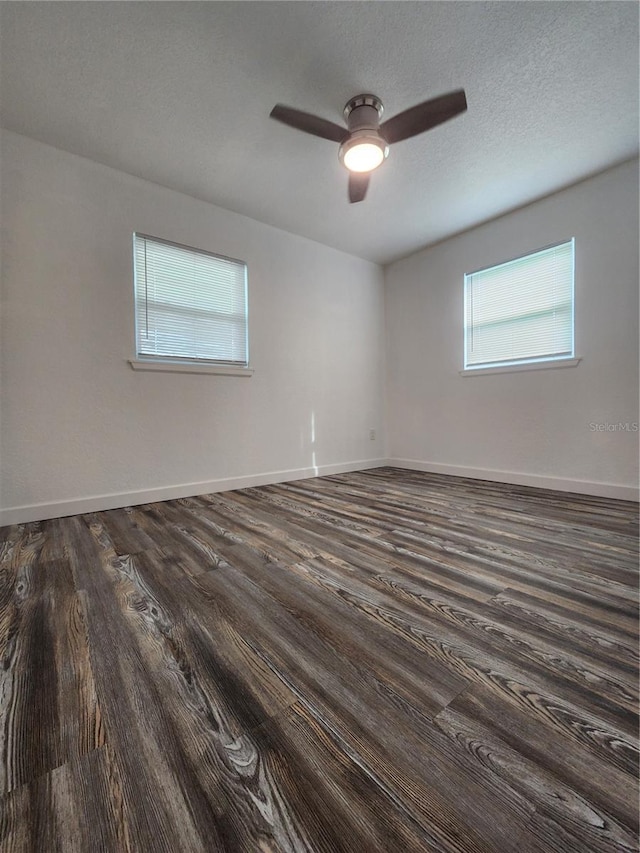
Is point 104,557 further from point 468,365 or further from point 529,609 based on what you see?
point 468,365

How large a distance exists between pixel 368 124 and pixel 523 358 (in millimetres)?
2407

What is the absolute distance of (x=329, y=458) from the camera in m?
3.92

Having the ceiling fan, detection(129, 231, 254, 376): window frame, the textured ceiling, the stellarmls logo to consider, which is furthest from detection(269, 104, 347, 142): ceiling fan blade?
the stellarmls logo

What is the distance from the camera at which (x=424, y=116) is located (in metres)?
1.83

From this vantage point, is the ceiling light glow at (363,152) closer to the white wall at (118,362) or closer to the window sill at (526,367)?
the white wall at (118,362)

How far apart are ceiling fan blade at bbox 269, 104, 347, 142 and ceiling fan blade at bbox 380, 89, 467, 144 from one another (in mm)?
266

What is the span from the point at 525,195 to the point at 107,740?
13.9 feet

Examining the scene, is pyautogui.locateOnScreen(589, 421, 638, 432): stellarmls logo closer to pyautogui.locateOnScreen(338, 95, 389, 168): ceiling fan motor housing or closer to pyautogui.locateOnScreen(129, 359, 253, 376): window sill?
pyautogui.locateOnScreen(338, 95, 389, 168): ceiling fan motor housing

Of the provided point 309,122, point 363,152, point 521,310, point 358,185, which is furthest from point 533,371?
point 309,122

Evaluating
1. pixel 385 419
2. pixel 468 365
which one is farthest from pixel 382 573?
pixel 385 419

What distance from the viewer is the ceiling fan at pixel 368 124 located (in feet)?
5.83

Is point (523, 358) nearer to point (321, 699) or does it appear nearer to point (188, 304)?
point (188, 304)

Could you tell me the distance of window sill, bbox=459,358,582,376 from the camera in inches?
115

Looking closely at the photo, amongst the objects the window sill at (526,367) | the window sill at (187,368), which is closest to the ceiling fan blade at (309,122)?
the window sill at (187,368)
